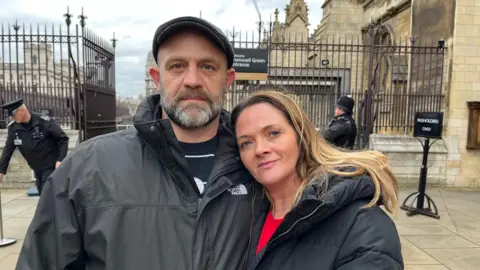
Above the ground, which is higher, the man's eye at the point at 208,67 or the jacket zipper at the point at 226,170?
the man's eye at the point at 208,67

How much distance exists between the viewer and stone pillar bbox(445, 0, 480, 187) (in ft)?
28.1

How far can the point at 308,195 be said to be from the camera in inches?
53.1

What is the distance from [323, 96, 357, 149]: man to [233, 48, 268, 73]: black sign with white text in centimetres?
315

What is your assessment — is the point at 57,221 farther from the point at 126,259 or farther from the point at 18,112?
the point at 18,112

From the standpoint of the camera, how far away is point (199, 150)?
172 cm

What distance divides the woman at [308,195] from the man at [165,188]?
0.39 feet

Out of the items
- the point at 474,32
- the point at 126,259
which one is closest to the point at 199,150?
the point at 126,259

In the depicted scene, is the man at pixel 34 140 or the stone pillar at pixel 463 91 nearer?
the man at pixel 34 140

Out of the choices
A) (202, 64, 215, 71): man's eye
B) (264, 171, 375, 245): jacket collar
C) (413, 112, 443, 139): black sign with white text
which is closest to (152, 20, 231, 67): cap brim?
(202, 64, 215, 71): man's eye

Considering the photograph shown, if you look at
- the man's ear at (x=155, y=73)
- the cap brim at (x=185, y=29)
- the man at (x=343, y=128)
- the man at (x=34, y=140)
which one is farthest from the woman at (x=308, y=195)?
the man at (x=34, y=140)

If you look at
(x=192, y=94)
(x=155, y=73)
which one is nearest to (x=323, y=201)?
(x=192, y=94)

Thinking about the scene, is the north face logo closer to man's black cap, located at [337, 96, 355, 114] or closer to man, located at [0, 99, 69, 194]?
man, located at [0, 99, 69, 194]

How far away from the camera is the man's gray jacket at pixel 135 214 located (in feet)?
4.50

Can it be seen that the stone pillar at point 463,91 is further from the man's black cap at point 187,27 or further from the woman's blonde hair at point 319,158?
the man's black cap at point 187,27
